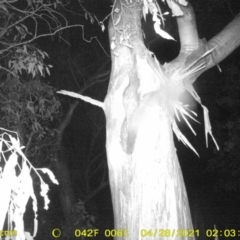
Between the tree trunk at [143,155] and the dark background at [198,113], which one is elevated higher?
the dark background at [198,113]

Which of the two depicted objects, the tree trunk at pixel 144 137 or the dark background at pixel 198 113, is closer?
the tree trunk at pixel 144 137

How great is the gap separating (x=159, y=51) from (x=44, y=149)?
3.43 meters

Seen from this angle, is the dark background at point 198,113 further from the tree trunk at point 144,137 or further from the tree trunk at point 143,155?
the tree trunk at point 143,155

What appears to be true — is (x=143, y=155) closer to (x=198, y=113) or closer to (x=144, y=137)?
(x=144, y=137)

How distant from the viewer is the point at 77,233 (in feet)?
28.1

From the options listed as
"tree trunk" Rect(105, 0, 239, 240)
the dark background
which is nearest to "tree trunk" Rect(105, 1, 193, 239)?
"tree trunk" Rect(105, 0, 239, 240)

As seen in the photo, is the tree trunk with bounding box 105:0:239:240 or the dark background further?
the dark background

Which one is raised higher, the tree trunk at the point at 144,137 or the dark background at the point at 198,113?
the dark background at the point at 198,113

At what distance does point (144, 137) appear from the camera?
313 cm

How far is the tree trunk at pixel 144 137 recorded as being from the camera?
3049 millimetres

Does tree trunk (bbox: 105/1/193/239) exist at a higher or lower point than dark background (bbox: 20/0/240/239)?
lower

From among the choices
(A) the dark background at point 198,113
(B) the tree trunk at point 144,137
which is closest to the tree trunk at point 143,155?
(B) the tree trunk at point 144,137

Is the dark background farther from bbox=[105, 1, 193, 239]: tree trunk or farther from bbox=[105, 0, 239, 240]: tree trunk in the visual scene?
bbox=[105, 1, 193, 239]: tree trunk

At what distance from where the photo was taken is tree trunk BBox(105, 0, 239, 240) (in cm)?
305
